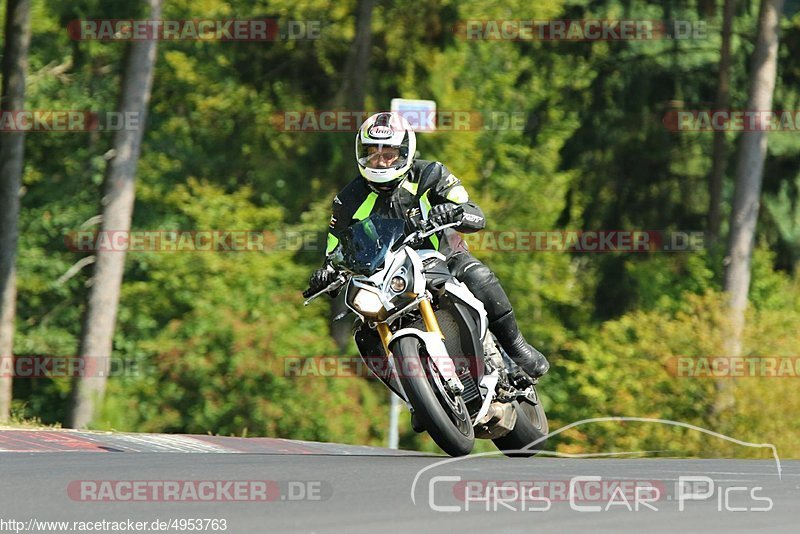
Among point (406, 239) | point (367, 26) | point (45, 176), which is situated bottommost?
point (406, 239)

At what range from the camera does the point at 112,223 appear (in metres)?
24.5

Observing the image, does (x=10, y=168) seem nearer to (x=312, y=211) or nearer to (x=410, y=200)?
(x=312, y=211)

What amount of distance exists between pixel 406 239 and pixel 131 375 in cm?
2312

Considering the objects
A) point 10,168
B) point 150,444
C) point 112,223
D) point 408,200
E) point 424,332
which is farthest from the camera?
point 112,223

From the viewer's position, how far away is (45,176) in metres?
35.5

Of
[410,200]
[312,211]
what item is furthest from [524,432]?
[312,211]

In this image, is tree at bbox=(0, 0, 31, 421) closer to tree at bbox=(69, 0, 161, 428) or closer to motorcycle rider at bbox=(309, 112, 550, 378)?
tree at bbox=(69, 0, 161, 428)

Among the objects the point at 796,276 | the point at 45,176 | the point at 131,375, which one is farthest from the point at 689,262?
the point at 45,176

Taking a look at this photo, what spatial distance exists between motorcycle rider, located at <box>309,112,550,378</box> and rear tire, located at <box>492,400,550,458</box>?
0.76 m

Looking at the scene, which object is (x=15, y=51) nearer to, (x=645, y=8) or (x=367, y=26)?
(x=367, y=26)

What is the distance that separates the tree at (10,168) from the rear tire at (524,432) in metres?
13.6

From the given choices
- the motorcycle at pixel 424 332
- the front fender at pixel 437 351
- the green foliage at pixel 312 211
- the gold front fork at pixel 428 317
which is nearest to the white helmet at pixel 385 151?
the motorcycle at pixel 424 332

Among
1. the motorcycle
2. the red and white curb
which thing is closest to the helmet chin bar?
the motorcycle

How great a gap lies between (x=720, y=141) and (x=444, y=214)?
23.0 meters
